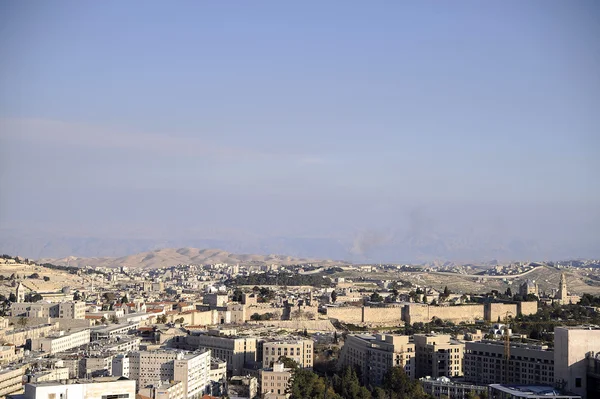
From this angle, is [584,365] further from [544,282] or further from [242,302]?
[544,282]

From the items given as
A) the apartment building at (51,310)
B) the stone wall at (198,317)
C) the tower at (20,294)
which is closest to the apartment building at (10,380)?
the apartment building at (51,310)

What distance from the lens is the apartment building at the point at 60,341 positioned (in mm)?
32562

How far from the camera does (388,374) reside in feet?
90.9

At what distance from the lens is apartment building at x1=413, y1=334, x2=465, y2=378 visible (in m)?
29.9

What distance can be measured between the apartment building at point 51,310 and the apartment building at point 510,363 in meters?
18.3

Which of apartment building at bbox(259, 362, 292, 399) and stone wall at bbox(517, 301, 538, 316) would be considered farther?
stone wall at bbox(517, 301, 538, 316)

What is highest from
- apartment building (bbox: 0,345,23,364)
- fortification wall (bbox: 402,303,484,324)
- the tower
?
the tower

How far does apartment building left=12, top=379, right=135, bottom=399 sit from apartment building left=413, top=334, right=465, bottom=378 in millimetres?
11539

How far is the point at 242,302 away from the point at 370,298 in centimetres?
805

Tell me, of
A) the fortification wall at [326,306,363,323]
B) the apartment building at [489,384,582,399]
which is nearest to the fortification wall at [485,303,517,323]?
the fortification wall at [326,306,363,323]

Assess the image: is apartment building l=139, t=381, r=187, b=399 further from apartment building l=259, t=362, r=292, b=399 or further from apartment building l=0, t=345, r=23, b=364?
apartment building l=0, t=345, r=23, b=364

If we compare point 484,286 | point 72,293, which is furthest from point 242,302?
point 484,286

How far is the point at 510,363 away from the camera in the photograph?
2839cm

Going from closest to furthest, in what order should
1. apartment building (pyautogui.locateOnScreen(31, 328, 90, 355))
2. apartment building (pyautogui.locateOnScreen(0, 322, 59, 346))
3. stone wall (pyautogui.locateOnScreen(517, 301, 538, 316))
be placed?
1. apartment building (pyautogui.locateOnScreen(31, 328, 90, 355))
2. apartment building (pyautogui.locateOnScreen(0, 322, 59, 346))
3. stone wall (pyautogui.locateOnScreen(517, 301, 538, 316))
